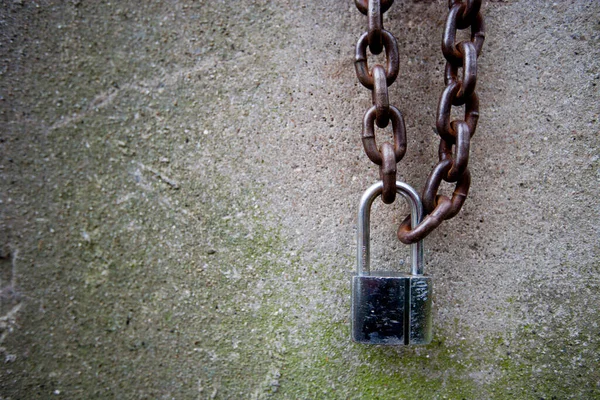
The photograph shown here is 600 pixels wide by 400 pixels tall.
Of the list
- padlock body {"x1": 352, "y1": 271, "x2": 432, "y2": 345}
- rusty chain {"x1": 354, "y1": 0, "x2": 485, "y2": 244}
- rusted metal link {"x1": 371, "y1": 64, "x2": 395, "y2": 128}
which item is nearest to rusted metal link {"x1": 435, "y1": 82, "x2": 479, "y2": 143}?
rusty chain {"x1": 354, "y1": 0, "x2": 485, "y2": 244}

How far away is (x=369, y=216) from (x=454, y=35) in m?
0.45

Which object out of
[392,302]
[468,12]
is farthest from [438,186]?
[468,12]

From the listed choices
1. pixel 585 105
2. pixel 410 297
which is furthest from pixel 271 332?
pixel 585 105

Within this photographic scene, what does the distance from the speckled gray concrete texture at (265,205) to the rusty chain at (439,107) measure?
0.64 ft

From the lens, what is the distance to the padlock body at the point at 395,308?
851 mm

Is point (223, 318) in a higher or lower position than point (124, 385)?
higher

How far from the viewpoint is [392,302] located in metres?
0.85

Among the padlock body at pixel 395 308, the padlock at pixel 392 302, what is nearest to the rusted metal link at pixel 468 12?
the padlock at pixel 392 302

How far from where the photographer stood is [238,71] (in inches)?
41.0

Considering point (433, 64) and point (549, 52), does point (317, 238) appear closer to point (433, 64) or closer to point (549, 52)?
point (433, 64)

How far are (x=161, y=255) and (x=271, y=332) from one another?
1.27 feet

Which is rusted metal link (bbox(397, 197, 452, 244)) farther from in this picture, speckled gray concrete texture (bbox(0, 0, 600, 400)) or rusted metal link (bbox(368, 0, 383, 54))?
rusted metal link (bbox(368, 0, 383, 54))

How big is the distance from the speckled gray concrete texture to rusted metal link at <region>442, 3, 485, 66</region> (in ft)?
0.63

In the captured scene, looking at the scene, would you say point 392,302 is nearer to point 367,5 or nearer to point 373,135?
point 373,135
